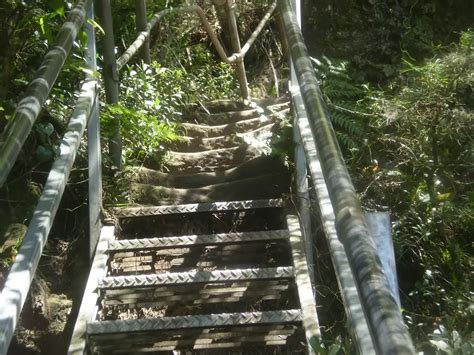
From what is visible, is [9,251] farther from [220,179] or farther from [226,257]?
[220,179]

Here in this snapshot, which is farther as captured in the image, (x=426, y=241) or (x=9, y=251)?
(x=426, y=241)

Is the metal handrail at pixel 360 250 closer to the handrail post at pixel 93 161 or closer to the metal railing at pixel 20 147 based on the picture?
the metal railing at pixel 20 147

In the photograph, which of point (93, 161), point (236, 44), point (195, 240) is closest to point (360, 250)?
point (195, 240)

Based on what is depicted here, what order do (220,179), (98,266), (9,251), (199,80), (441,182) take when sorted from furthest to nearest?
(199,80)
(220,179)
(441,182)
(98,266)
(9,251)

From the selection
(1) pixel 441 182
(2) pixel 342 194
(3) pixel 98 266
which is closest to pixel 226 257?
(3) pixel 98 266

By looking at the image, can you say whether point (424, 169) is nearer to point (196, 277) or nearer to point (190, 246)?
point (190, 246)

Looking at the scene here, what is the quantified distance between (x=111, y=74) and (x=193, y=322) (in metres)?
1.57

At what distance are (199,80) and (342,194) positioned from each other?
5581mm

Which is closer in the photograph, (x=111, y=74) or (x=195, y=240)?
(x=195, y=240)

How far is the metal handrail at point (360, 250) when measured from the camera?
1.04m

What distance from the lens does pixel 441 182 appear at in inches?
155

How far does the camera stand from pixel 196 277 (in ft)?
10.7

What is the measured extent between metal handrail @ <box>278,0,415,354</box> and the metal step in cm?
168

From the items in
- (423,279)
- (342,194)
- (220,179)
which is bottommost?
(342,194)
